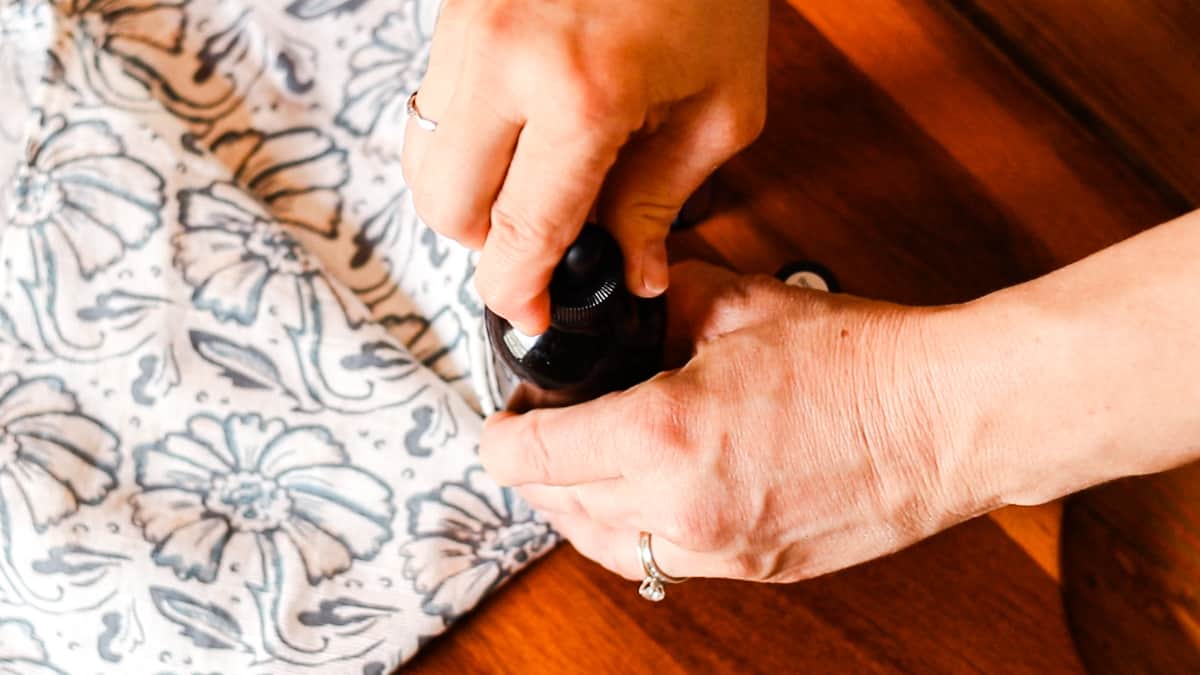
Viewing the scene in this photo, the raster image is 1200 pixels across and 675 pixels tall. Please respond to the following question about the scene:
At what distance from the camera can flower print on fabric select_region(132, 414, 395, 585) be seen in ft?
1.98

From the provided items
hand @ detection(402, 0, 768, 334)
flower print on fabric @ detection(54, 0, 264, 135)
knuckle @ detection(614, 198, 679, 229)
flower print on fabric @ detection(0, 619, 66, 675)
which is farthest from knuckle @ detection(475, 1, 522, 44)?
flower print on fabric @ detection(0, 619, 66, 675)

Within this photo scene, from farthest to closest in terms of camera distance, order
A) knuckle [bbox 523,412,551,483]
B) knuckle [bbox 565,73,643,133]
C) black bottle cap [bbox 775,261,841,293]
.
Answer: black bottle cap [bbox 775,261,841,293] < knuckle [bbox 523,412,551,483] < knuckle [bbox 565,73,643,133]

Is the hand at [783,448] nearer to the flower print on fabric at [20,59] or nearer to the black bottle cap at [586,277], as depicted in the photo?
the black bottle cap at [586,277]

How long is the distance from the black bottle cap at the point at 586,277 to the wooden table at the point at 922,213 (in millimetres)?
190

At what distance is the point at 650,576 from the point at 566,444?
94 mm

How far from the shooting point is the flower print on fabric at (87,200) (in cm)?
66

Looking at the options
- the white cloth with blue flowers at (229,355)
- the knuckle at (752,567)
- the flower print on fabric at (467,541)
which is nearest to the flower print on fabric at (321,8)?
the white cloth with blue flowers at (229,355)

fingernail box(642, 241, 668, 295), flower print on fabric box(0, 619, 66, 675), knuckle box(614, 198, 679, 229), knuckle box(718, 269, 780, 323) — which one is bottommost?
flower print on fabric box(0, 619, 66, 675)

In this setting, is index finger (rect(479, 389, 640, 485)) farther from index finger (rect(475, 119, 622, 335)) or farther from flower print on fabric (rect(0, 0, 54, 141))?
flower print on fabric (rect(0, 0, 54, 141))

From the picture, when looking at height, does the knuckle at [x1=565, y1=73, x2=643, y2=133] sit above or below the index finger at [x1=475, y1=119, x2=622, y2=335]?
above

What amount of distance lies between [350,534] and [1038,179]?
1.65 feet

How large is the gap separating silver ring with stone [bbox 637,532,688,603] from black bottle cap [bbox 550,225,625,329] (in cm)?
13

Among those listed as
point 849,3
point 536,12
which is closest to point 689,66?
point 536,12

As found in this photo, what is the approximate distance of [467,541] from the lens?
0.61m
